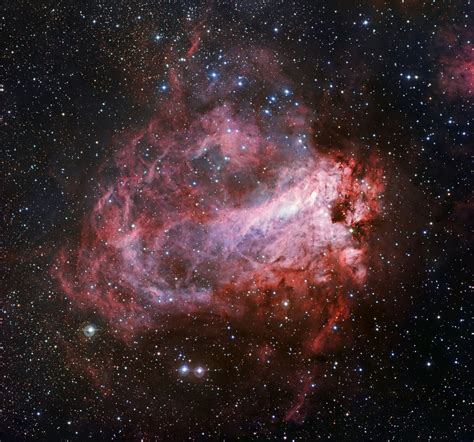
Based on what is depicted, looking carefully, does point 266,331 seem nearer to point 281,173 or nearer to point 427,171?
point 281,173

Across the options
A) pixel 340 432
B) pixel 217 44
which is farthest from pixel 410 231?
pixel 217 44

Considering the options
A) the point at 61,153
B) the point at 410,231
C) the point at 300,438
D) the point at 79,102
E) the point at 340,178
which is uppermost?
the point at 79,102

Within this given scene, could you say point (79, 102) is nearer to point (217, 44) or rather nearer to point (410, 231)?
point (217, 44)

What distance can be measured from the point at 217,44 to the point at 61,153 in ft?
8.30

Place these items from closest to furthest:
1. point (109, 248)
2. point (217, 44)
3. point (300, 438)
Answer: point (217, 44)
point (109, 248)
point (300, 438)

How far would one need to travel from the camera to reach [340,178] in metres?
5.16

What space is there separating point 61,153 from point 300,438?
5.42 m

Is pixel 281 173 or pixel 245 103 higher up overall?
pixel 245 103

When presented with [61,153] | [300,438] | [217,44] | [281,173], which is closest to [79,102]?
[61,153]

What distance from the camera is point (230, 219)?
515 centimetres

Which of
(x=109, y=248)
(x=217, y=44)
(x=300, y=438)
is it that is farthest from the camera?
(x=300, y=438)

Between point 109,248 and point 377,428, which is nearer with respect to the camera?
Result: point 109,248

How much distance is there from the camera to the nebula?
5012 mm

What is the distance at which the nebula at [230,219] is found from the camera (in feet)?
16.4
